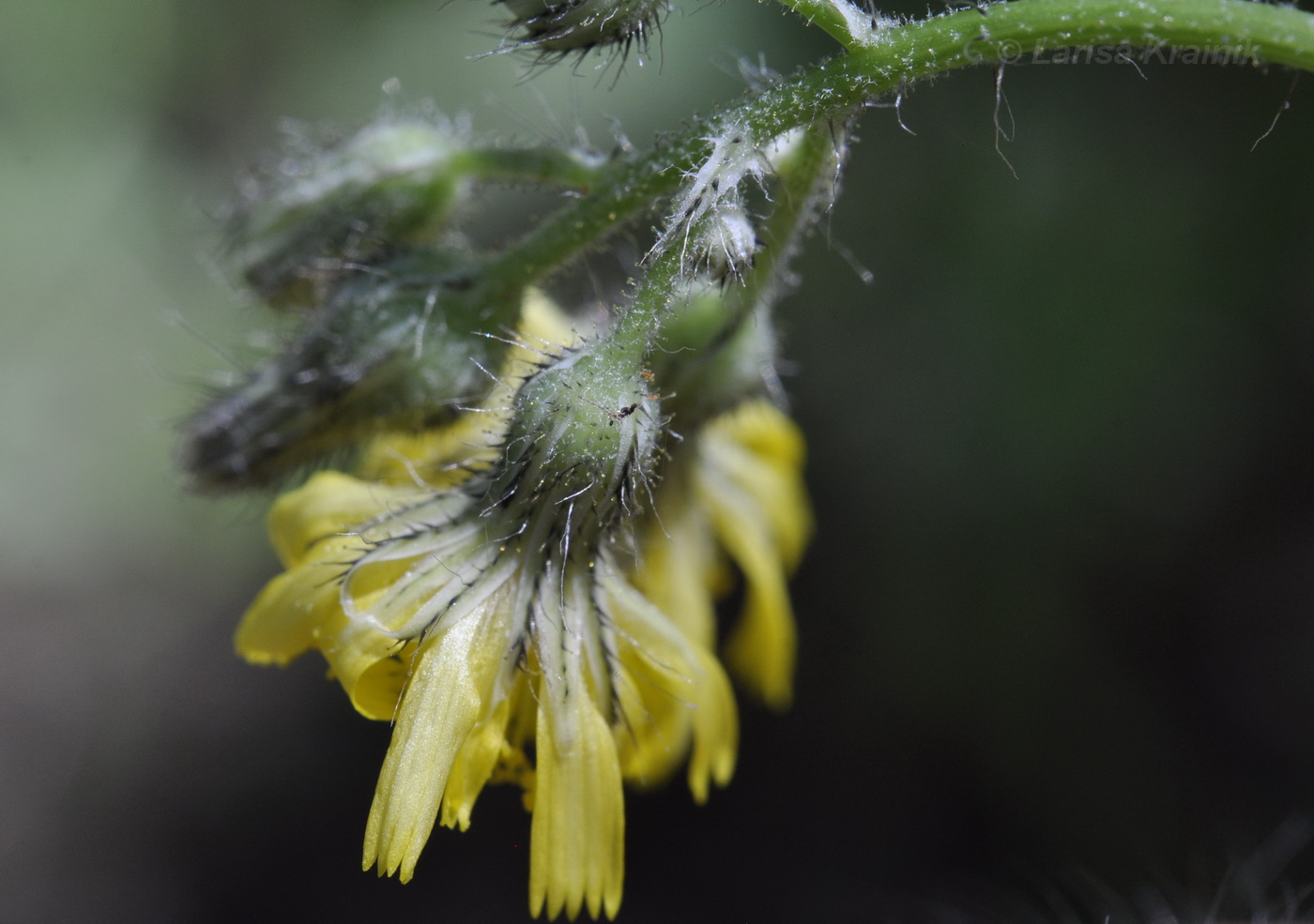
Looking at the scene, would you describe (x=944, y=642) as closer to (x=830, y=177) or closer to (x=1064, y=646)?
(x=1064, y=646)

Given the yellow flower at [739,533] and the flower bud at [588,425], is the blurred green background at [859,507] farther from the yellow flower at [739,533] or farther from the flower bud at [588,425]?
the flower bud at [588,425]

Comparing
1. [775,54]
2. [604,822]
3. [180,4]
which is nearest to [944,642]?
[775,54]

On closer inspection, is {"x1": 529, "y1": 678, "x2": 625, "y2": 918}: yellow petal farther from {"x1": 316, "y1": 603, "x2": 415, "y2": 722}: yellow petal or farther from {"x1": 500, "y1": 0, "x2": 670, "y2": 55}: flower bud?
{"x1": 500, "y1": 0, "x2": 670, "y2": 55}: flower bud

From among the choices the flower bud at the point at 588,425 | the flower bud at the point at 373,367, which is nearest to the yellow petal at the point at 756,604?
the flower bud at the point at 373,367

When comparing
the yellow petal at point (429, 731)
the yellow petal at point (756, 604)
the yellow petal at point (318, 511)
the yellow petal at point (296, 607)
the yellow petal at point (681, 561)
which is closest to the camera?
the yellow petal at point (429, 731)

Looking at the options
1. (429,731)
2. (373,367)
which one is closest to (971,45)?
(373,367)

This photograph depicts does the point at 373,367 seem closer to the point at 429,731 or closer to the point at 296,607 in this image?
the point at 296,607

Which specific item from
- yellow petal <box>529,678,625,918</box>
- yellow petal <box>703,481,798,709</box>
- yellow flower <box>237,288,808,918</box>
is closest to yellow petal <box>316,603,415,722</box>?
yellow flower <box>237,288,808,918</box>
